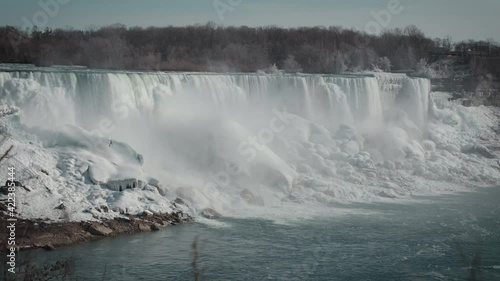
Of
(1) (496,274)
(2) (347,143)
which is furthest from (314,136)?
(1) (496,274)

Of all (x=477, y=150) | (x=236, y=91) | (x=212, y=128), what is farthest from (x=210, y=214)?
(x=477, y=150)

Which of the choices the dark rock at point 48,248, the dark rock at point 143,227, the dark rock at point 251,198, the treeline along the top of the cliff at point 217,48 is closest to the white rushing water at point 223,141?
the dark rock at point 251,198

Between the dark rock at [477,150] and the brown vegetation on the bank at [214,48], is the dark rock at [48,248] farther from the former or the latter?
the brown vegetation on the bank at [214,48]

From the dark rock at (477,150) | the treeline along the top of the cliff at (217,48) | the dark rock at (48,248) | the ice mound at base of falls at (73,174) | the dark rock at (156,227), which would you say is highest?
the treeline along the top of the cliff at (217,48)

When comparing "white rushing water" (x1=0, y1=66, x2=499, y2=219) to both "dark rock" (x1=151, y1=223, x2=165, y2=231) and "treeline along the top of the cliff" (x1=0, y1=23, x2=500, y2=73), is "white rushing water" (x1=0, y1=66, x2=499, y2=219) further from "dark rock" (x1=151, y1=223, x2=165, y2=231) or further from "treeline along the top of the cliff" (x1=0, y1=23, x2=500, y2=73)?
"treeline along the top of the cliff" (x1=0, y1=23, x2=500, y2=73)

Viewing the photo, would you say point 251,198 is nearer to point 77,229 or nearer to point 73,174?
point 73,174

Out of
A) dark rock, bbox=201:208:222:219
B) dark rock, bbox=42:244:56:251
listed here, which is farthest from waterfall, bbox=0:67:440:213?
dark rock, bbox=42:244:56:251
